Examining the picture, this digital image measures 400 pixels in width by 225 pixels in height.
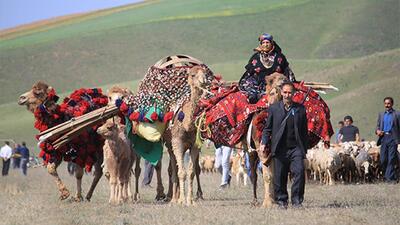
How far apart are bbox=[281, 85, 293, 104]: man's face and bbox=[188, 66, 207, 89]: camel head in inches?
81.1

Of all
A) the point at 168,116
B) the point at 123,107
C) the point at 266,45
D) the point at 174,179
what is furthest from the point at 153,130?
the point at 266,45

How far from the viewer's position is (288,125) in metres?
15.5

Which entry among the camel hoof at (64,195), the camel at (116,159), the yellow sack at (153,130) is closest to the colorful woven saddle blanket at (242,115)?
the yellow sack at (153,130)

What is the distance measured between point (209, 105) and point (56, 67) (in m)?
82.4

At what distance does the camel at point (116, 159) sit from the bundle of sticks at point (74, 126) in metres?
0.19

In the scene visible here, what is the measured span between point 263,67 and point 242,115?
92 centimetres

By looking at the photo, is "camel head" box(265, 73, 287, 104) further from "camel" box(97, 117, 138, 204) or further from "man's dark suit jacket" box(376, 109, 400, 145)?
"man's dark suit jacket" box(376, 109, 400, 145)

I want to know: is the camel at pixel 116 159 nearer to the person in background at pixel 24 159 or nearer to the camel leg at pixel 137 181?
the camel leg at pixel 137 181

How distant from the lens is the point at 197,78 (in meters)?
17.2

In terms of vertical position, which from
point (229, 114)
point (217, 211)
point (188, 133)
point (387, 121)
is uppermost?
point (387, 121)

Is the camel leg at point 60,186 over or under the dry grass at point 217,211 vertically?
over

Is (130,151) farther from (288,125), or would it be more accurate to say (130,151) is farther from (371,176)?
(371,176)

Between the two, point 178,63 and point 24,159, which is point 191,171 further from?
point 24,159

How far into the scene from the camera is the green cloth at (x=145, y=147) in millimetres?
18875
